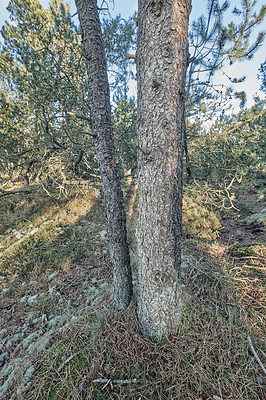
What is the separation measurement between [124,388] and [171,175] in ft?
5.50

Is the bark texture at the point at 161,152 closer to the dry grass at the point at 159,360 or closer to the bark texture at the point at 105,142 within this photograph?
the dry grass at the point at 159,360

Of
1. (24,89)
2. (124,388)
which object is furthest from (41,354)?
(24,89)

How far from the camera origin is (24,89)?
410 centimetres

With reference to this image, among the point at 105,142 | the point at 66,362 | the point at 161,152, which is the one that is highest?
the point at 105,142

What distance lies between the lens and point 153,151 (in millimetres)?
1258

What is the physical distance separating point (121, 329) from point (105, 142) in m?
1.89

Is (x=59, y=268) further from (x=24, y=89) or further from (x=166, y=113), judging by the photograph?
(x=24, y=89)

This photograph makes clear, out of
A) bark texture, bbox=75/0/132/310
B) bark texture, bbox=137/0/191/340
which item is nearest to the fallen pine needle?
bark texture, bbox=75/0/132/310

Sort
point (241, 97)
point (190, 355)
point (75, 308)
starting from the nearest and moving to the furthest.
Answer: point (190, 355)
point (75, 308)
point (241, 97)

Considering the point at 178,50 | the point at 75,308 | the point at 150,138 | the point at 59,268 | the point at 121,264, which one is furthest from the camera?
the point at 59,268

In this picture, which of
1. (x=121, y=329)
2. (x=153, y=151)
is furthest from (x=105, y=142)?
(x=121, y=329)

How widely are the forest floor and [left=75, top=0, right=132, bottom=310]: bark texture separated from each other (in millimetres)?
415

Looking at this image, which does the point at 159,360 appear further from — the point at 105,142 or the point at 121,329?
the point at 105,142

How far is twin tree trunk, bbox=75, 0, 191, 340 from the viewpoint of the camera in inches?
45.3
